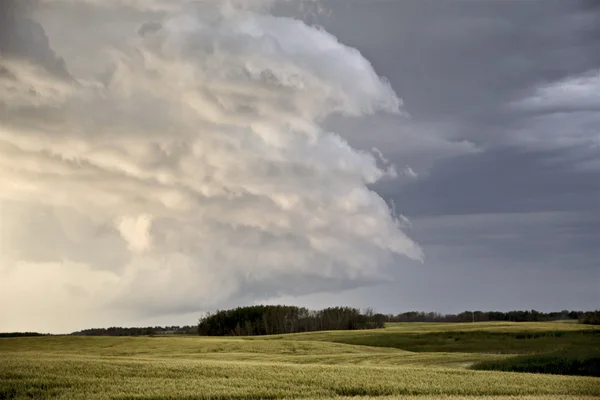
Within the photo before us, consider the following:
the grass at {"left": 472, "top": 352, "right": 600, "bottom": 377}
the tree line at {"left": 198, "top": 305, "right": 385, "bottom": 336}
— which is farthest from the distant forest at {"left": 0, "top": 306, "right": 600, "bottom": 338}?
the grass at {"left": 472, "top": 352, "right": 600, "bottom": 377}

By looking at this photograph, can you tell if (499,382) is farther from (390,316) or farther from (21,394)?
(390,316)

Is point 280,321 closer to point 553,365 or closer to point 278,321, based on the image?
point 278,321

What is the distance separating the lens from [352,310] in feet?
482

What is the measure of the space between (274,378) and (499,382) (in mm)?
10119

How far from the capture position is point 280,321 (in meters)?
142

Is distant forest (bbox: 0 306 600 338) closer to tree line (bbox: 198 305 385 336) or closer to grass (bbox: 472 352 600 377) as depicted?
tree line (bbox: 198 305 385 336)

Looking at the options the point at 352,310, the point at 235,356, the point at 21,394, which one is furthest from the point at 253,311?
the point at 21,394

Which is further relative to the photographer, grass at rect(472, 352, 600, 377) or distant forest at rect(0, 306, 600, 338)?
distant forest at rect(0, 306, 600, 338)

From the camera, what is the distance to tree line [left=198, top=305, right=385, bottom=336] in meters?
136

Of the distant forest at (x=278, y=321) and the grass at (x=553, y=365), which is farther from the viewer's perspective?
the distant forest at (x=278, y=321)

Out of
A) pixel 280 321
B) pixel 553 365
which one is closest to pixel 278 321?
pixel 280 321

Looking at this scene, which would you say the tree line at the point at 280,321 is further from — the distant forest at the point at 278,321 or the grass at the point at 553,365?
the grass at the point at 553,365

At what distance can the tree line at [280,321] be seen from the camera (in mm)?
135500

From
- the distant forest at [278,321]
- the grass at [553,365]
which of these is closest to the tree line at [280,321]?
the distant forest at [278,321]
